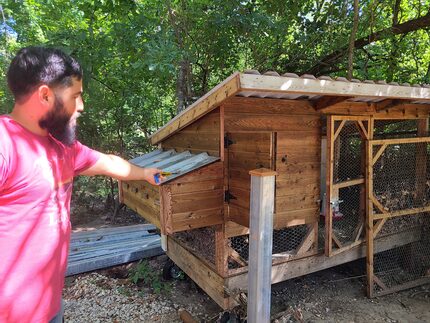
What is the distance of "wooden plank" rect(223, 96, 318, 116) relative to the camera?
3.07 metres

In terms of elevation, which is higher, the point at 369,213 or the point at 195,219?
the point at 195,219

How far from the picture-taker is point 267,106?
10.5 feet

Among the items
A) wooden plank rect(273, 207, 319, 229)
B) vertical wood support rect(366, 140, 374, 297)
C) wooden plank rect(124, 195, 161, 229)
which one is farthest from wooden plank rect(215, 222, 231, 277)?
vertical wood support rect(366, 140, 374, 297)

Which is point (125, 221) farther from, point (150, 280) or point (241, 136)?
point (241, 136)

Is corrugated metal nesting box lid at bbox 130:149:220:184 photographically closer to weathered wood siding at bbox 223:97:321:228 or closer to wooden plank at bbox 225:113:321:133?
weathered wood siding at bbox 223:97:321:228

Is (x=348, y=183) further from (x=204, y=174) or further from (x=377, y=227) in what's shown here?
(x=204, y=174)

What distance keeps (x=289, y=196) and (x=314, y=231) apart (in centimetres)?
70

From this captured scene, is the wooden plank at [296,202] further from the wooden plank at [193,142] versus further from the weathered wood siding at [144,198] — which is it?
the weathered wood siding at [144,198]

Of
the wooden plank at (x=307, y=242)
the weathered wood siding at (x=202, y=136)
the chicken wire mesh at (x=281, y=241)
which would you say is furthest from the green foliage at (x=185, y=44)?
the wooden plank at (x=307, y=242)

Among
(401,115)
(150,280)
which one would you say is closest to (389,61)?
(401,115)

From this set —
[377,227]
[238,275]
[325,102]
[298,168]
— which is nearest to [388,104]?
[325,102]

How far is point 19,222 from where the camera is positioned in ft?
3.70

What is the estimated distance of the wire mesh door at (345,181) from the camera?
3568 mm

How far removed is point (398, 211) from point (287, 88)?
9.14ft
